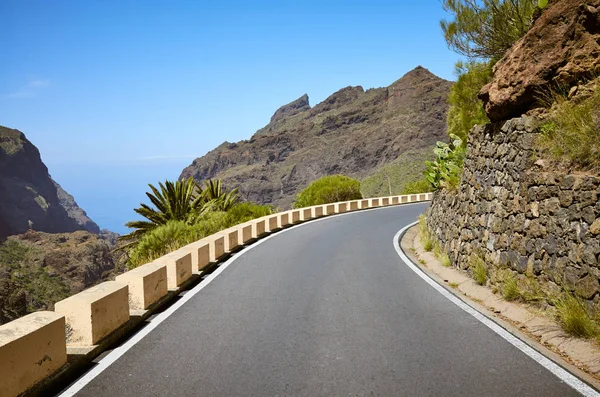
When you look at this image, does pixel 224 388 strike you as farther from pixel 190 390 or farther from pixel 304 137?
pixel 304 137

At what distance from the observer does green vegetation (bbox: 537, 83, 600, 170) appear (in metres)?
7.73

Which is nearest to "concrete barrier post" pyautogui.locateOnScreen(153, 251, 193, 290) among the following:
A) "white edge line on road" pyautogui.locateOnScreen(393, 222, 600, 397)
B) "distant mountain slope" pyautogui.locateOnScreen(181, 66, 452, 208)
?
"white edge line on road" pyautogui.locateOnScreen(393, 222, 600, 397)

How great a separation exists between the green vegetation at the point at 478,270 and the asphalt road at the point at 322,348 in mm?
937

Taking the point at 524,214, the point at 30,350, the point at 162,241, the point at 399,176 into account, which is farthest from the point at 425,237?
the point at 399,176

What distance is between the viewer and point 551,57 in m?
9.80

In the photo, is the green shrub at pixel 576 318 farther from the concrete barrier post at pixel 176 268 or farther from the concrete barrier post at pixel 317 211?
the concrete barrier post at pixel 317 211

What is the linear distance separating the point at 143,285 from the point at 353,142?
455 feet

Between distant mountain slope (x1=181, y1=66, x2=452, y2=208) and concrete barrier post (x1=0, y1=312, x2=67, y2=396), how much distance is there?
10008 cm

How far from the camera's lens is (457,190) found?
13.8m

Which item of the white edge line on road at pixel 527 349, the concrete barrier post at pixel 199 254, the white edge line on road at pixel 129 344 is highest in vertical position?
the concrete barrier post at pixel 199 254

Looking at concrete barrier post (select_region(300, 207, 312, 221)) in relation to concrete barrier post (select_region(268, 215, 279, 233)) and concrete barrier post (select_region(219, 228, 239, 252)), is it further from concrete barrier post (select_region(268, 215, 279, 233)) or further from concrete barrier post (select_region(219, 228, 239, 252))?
concrete barrier post (select_region(219, 228, 239, 252))

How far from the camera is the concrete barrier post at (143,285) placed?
27.0ft

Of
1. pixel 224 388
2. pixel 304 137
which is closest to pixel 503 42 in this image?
pixel 224 388

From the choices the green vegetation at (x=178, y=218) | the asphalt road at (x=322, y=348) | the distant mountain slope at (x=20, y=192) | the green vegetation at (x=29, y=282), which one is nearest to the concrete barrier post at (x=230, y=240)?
the green vegetation at (x=178, y=218)
